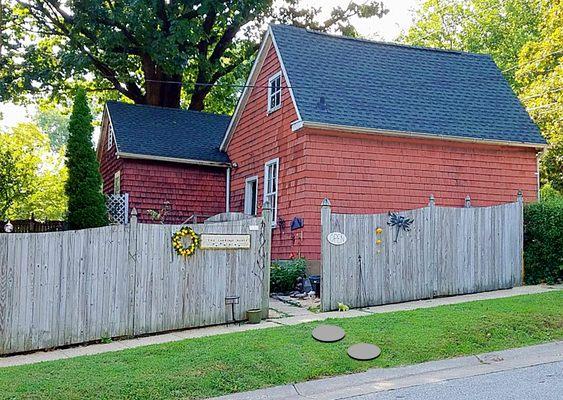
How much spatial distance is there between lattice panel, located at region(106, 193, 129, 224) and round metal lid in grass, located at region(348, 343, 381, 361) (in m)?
12.0

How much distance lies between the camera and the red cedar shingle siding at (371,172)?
14.9 meters

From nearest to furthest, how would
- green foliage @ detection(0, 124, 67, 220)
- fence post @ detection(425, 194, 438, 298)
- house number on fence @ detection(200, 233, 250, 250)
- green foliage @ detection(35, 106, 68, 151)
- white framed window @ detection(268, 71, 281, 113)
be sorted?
house number on fence @ detection(200, 233, 250, 250) < fence post @ detection(425, 194, 438, 298) < white framed window @ detection(268, 71, 281, 113) < green foliage @ detection(0, 124, 67, 220) < green foliage @ detection(35, 106, 68, 151)

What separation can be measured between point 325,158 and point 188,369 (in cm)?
859

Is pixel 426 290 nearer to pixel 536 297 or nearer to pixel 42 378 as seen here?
pixel 536 297

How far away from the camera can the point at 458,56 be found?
65.0 ft

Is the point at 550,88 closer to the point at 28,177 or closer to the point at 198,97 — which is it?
the point at 198,97

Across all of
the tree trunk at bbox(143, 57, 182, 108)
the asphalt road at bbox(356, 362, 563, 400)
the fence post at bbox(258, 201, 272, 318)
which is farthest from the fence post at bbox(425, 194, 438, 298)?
the tree trunk at bbox(143, 57, 182, 108)

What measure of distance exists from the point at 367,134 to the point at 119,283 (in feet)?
26.3

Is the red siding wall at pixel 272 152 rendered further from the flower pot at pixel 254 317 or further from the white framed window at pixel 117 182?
the flower pot at pixel 254 317

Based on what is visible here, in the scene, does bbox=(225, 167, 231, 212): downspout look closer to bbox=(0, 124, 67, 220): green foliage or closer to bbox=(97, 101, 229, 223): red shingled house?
bbox=(97, 101, 229, 223): red shingled house

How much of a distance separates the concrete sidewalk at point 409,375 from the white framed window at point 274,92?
10.1 meters

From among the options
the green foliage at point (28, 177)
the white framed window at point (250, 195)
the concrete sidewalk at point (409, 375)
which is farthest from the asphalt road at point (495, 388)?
the green foliage at point (28, 177)

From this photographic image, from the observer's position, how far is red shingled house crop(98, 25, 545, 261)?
15117mm

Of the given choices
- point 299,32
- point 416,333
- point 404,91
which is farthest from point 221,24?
point 416,333
